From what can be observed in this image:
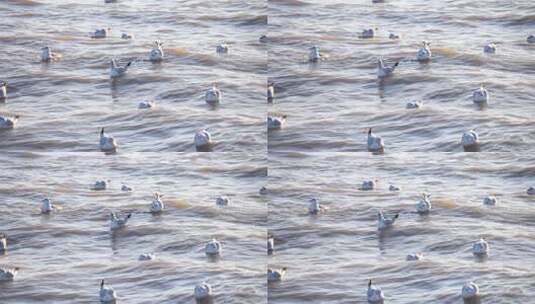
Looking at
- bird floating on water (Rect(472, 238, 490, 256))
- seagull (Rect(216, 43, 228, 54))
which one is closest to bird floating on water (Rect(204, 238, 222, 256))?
seagull (Rect(216, 43, 228, 54))

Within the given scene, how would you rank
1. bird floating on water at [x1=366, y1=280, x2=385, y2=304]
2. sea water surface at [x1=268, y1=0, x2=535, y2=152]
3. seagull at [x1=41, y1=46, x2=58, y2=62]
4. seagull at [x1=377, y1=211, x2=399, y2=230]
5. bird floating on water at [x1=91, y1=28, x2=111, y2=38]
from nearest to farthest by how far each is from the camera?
bird floating on water at [x1=366, y1=280, x2=385, y2=304] → seagull at [x1=377, y1=211, x2=399, y2=230] → sea water surface at [x1=268, y1=0, x2=535, y2=152] → seagull at [x1=41, y1=46, x2=58, y2=62] → bird floating on water at [x1=91, y1=28, x2=111, y2=38]

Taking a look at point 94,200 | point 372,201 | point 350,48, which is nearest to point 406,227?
point 372,201

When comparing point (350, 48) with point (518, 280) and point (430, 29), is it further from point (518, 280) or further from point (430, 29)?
point (518, 280)

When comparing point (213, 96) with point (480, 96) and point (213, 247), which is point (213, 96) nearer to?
point (213, 247)

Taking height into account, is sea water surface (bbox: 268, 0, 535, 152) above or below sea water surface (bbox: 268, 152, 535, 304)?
above

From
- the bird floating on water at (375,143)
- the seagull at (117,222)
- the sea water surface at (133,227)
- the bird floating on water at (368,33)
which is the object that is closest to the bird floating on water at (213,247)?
the sea water surface at (133,227)

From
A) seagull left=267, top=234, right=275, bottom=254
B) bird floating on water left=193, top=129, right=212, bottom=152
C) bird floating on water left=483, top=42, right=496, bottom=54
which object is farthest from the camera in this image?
bird floating on water left=483, top=42, right=496, bottom=54

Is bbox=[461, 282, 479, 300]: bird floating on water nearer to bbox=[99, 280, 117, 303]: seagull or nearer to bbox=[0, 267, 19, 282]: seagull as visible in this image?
bbox=[99, 280, 117, 303]: seagull
